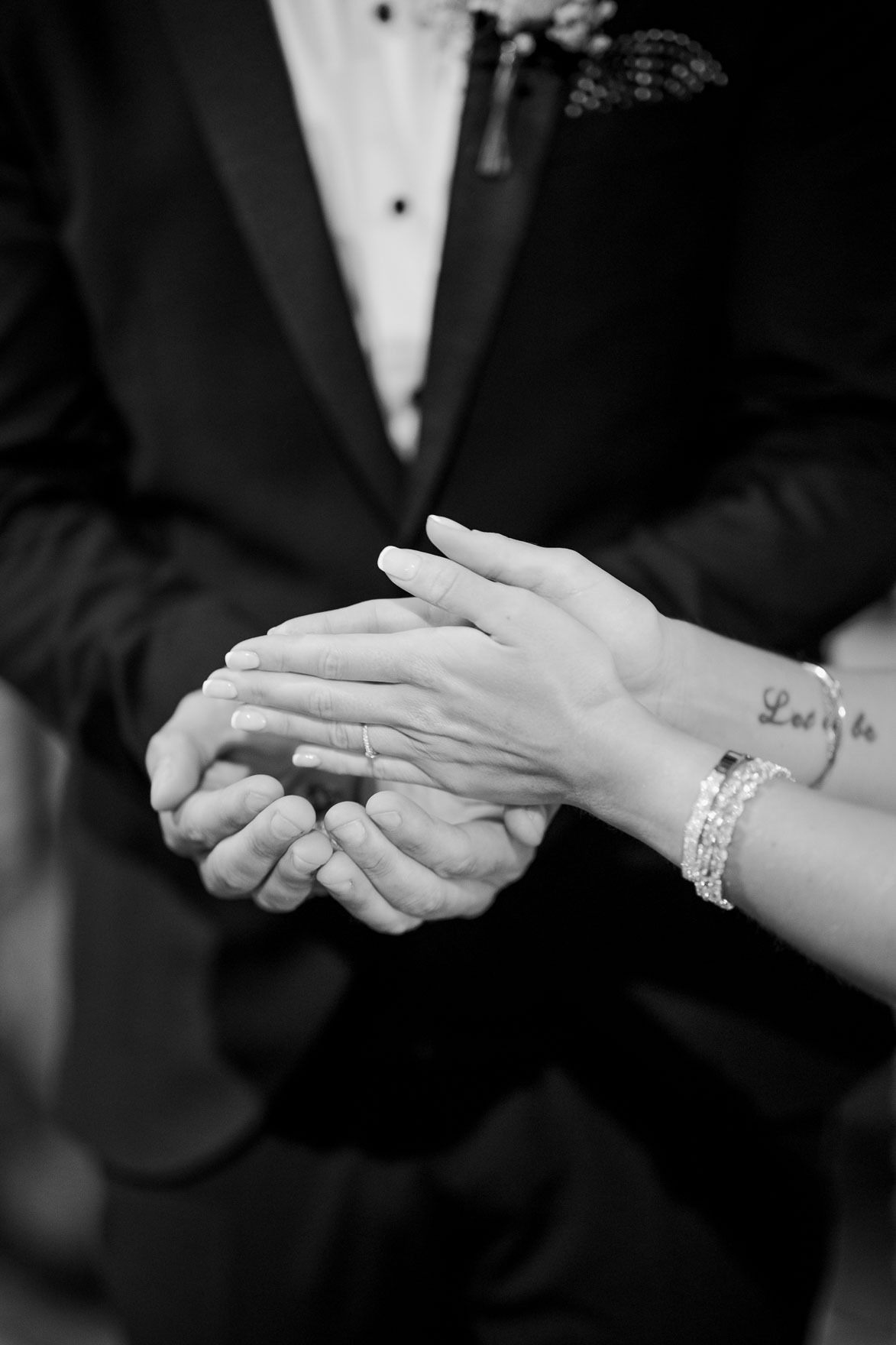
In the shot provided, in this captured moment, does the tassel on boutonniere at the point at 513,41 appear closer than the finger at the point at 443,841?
No

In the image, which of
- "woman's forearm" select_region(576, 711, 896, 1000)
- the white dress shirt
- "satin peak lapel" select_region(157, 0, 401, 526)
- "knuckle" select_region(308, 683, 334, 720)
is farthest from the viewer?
the white dress shirt

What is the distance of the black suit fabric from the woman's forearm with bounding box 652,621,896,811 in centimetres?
7

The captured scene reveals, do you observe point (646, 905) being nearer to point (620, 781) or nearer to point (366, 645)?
point (620, 781)

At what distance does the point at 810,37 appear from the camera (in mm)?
1080

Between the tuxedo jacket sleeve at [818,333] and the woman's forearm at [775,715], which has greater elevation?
the tuxedo jacket sleeve at [818,333]

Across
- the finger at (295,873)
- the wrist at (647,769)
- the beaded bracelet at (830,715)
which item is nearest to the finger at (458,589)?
the wrist at (647,769)

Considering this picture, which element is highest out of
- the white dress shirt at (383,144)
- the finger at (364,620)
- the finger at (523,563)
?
the white dress shirt at (383,144)

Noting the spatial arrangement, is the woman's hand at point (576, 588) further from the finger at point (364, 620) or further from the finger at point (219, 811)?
the finger at point (219, 811)

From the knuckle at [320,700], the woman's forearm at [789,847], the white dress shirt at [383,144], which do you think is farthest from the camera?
the white dress shirt at [383,144]

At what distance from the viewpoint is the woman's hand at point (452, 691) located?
854 millimetres

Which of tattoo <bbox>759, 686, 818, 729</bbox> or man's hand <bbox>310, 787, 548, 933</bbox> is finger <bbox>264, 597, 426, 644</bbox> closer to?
man's hand <bbox>310, 787, 548, 933</bbox>

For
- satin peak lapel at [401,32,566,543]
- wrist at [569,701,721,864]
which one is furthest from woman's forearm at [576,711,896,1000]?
satin peak lapel at [401,32,566,543]

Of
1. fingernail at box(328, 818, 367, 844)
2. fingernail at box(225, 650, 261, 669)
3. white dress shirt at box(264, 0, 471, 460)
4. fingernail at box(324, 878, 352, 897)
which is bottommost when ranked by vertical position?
fingernail at box(324, 878, 352, 897)

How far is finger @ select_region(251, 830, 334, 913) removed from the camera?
0.87 meters
